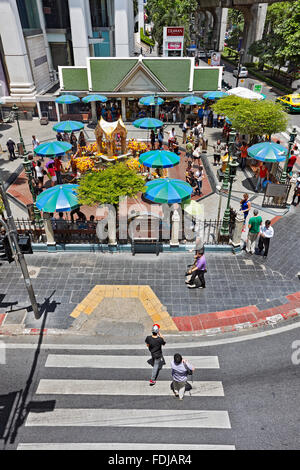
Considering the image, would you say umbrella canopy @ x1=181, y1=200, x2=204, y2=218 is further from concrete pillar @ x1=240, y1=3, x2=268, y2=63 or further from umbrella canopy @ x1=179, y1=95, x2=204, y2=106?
concrete pillar @ x1=240, y1=3, x2=268, y2=63

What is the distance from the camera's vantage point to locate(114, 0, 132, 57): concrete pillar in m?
35.0

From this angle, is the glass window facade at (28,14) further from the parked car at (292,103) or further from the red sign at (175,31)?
the parked car at (292,103)

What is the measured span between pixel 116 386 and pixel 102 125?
1574cm

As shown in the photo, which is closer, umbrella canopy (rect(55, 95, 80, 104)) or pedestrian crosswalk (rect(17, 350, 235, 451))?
pedestrian crosswalk (rect(17, 350, 235, 451))

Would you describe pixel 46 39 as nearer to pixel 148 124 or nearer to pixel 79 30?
pixel 79 30

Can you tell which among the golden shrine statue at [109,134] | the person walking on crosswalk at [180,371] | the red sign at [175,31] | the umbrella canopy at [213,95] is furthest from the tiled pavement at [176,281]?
the red sign at [175,31]

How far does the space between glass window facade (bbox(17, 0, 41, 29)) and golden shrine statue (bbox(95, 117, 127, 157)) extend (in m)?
21.1

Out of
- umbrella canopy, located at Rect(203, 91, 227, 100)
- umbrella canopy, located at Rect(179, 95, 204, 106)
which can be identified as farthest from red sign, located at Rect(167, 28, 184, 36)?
umbrella canopy, located at Rect(179, 95, 204, 106)

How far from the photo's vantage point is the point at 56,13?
3791 cm

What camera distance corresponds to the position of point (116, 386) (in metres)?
8.98

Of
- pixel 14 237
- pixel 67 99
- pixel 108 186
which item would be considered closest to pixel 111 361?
pixel 14 237

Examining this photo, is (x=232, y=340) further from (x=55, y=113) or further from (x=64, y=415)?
(x=55, y=113)

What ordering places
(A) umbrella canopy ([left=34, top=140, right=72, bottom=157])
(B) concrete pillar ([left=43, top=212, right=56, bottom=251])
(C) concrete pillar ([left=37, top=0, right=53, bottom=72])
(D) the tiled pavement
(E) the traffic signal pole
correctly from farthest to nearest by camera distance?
(C) concrete pillar ([left=37, top=0, right=53, bottom=72])
(A) umbrella canopy ([left=34, top=140, right=72, bottom=157])
(B) concrete pillar ([left=43, top=212, right=56, bottom=251])
(D) the tiled pavement
(E) the traffic signal pole

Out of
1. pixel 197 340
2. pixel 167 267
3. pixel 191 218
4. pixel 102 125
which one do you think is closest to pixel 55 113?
pixel 102 125
